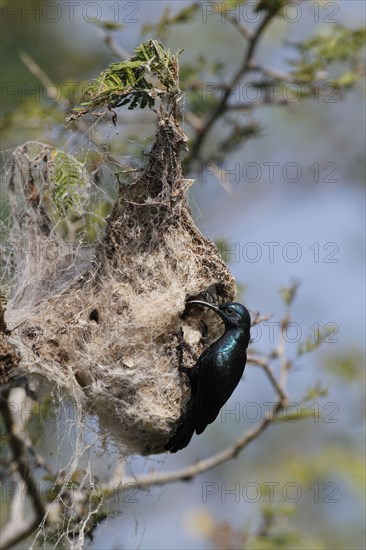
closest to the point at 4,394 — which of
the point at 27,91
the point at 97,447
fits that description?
the point at 97,447

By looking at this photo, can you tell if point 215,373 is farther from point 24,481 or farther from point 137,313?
point 24,481

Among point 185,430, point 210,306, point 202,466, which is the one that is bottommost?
point 202,466

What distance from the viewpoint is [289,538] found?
568 cm

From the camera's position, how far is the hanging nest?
4172 millimetres

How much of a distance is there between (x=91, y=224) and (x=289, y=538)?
2.33 m

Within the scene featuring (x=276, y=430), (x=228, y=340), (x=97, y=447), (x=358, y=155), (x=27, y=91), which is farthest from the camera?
(x=358, y=155)

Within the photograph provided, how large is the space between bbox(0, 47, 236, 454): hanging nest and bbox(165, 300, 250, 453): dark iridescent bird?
8 cm

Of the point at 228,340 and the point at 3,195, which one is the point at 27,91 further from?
the point at 228,340

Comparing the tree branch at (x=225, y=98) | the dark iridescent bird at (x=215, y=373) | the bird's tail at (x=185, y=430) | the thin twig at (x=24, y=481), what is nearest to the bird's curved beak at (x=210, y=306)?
the dark iridescent bird at (x=215, y=373)

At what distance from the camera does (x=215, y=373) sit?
13.2 feet

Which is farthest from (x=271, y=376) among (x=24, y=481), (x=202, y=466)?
(x=24, y=481)

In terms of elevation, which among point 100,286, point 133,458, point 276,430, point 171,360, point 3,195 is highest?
point 3,195

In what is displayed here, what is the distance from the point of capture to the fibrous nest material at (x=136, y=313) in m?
4.17

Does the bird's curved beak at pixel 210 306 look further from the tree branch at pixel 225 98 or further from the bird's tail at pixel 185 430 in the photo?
the tree branch at pixel 225 98
